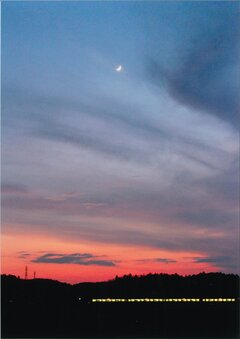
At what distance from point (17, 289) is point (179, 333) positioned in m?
94.2

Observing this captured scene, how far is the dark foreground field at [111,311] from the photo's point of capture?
42969mm

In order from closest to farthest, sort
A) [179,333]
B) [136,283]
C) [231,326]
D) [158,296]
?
[179,333], [231,326], [158,296], [136,283]

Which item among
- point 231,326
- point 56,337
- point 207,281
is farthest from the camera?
point 207,281

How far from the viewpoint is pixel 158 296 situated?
12181 centimetres

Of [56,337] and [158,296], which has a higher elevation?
[56,337]

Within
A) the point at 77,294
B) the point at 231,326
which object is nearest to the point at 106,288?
the point at 77,294

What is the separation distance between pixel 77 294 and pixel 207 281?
132ft

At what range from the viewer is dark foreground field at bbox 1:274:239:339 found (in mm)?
42969

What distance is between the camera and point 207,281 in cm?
11338

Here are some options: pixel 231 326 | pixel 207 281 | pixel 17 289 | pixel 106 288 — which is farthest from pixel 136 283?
pixel 231 326

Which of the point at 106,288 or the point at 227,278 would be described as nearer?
the point at 227,278

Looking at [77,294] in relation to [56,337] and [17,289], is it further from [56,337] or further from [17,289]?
[56,337]

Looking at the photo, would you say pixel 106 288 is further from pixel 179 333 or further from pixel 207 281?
pixel 179 333

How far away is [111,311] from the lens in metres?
73.1
